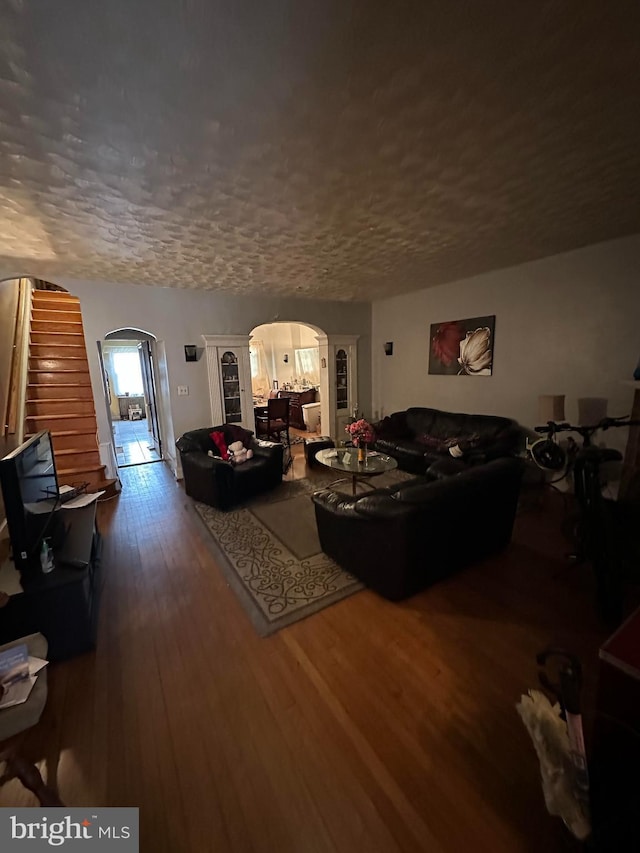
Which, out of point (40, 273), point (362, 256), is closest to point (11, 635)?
point (40, 273)

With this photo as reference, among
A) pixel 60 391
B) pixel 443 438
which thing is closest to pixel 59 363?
pixel 60 391

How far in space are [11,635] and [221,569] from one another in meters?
1.31

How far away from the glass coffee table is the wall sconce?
2520mm

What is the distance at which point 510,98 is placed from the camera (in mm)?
1506

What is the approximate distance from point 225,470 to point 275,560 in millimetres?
1370

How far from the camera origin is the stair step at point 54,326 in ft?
16.2

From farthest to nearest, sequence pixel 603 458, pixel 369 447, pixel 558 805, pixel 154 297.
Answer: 1. pixel 369 447
2. pixel 154 297
3. pixel 603 458
4. pixel 558 805

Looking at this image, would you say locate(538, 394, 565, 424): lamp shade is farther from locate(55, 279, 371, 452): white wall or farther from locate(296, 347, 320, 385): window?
locate(296, 347, 320, 385): window

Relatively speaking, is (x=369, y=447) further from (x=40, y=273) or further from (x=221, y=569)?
(x=40, y=273)

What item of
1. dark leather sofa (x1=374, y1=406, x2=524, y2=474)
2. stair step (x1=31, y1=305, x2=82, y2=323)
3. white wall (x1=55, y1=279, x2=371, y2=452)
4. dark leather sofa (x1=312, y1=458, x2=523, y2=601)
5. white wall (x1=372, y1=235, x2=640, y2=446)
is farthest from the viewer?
stair step (x1=31, y1=305, x2=82, y2=323)

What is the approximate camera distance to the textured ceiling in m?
1.14

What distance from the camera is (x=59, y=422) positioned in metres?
4.58

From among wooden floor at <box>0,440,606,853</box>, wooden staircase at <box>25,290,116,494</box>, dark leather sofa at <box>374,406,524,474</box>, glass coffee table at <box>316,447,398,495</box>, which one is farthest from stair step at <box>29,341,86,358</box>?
dark leather sofa at <box>374,406,524,474</box>

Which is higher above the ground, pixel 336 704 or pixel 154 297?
pixel 154 297
